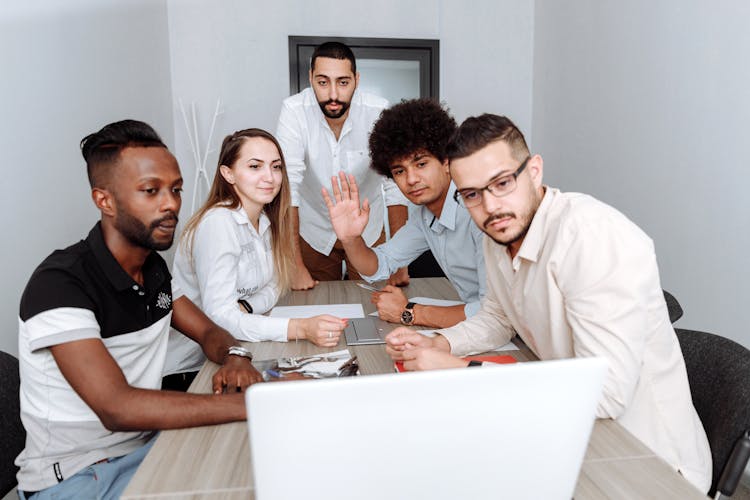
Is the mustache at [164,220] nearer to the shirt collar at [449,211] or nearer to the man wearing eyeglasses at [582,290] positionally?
the man wearing eyeglasses at [582,290]

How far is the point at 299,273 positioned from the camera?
227 cm

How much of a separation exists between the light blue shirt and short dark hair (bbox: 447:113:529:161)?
25.2 inches

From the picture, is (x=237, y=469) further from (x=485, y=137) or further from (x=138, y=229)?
(x=485, y=137)

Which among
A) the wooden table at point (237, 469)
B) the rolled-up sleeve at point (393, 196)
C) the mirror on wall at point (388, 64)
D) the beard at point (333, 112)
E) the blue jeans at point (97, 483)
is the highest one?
the mirror on wall at point (388, 64)

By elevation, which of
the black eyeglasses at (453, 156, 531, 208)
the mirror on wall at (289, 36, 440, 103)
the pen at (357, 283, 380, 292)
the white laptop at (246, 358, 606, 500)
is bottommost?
the pen at (357, 283, 380, 292)

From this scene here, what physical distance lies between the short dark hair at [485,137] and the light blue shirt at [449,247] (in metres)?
0.64

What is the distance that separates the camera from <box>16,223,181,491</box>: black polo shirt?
108 centimetres

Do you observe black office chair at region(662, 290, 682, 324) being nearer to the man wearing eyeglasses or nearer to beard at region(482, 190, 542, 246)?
the man wearing eyeglasses

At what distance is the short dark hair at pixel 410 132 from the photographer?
76.8 inches

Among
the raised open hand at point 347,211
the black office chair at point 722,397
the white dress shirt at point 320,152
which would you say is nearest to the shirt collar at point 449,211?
the raised open hand at point 347,211

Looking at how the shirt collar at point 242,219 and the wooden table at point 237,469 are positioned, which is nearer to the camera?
the wooden table at point 237,469

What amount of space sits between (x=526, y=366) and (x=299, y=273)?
5.60 feet

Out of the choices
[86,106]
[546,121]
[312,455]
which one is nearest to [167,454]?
[312,455]

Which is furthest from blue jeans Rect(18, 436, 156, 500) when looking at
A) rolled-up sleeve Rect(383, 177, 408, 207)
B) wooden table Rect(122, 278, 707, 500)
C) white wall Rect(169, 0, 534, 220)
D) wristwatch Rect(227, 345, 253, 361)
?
white wall Rect(169, 0, 534, 220)
